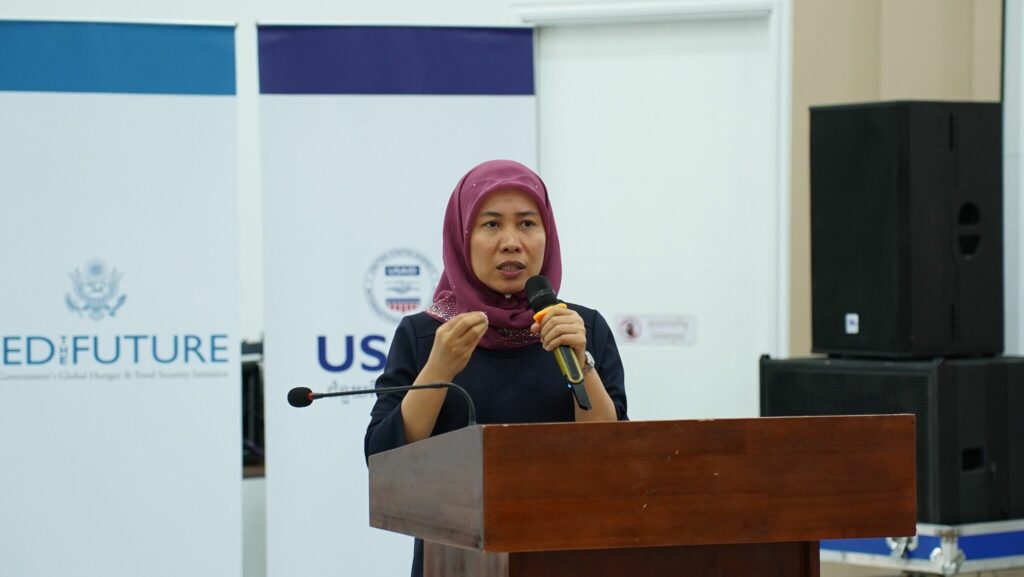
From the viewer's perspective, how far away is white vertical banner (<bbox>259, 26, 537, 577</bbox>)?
13.4 ft

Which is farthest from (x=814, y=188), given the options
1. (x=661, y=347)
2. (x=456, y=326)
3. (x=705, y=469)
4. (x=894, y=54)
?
(x=705, y=469)

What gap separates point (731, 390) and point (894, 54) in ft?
4.60

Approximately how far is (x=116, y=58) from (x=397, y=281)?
121 centimetres

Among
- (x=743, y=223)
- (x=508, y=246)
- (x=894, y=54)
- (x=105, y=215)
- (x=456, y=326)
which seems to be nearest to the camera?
(x=456, y=326)

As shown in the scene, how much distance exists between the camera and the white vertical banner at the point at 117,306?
4020 mm

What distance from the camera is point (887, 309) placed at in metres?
3.42

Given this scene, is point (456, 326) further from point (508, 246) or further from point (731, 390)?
point (731, 390)

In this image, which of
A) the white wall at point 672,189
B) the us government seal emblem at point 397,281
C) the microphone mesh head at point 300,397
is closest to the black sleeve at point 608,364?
the microphone mesh head at point 300,397

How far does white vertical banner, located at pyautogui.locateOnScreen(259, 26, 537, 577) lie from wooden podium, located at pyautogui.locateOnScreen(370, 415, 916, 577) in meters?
2.66

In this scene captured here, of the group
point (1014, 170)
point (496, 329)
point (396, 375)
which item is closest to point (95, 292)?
point (396, 375)

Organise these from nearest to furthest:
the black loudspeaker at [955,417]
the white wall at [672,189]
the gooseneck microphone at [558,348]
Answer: the gooseneck microphone at [558,348], the black loudspeaker at [955,417], the white wall at [672,189]

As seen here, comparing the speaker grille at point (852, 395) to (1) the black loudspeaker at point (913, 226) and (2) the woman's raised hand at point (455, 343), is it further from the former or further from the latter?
(2) the woman's raised hand at point (455, 343)

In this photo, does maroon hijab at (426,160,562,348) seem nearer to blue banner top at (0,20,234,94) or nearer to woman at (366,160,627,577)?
woman at (366,160,627,577)

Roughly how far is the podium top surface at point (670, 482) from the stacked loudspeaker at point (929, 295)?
2019 mm
